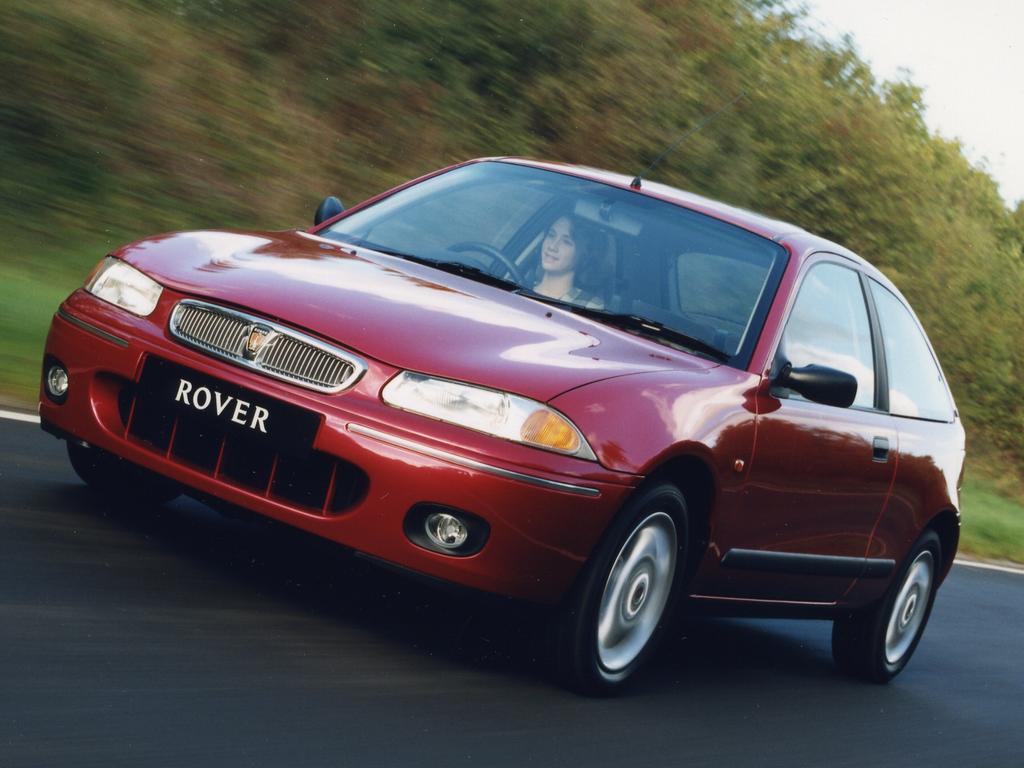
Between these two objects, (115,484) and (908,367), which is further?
(908,367)

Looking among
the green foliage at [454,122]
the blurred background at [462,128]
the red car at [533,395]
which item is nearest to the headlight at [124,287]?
the red car at [533,395]

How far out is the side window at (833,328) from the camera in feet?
19.3

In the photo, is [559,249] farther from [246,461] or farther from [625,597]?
[246,461]

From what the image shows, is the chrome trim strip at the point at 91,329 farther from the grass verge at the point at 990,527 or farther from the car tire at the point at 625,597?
the grass verge at the point at 990,527

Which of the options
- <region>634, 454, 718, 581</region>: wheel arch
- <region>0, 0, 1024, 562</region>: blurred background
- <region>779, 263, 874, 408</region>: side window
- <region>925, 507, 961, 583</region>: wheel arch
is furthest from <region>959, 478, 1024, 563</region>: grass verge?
<region>634, 454, 718, 581</region>: wheel arch

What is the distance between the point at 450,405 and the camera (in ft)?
14.6

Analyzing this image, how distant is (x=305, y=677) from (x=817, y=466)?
2235 millimetres

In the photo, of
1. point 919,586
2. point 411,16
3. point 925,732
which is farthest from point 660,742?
point 411,16

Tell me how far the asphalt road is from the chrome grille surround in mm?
428

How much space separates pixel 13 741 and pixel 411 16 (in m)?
13.9

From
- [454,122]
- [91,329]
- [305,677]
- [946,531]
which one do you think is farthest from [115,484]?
[454,122]

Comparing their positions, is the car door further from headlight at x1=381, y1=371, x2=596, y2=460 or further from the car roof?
headlight at x1=381, y1=371, x2=596, y2=460

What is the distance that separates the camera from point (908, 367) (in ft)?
23.0

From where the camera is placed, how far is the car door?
17.9 feet
